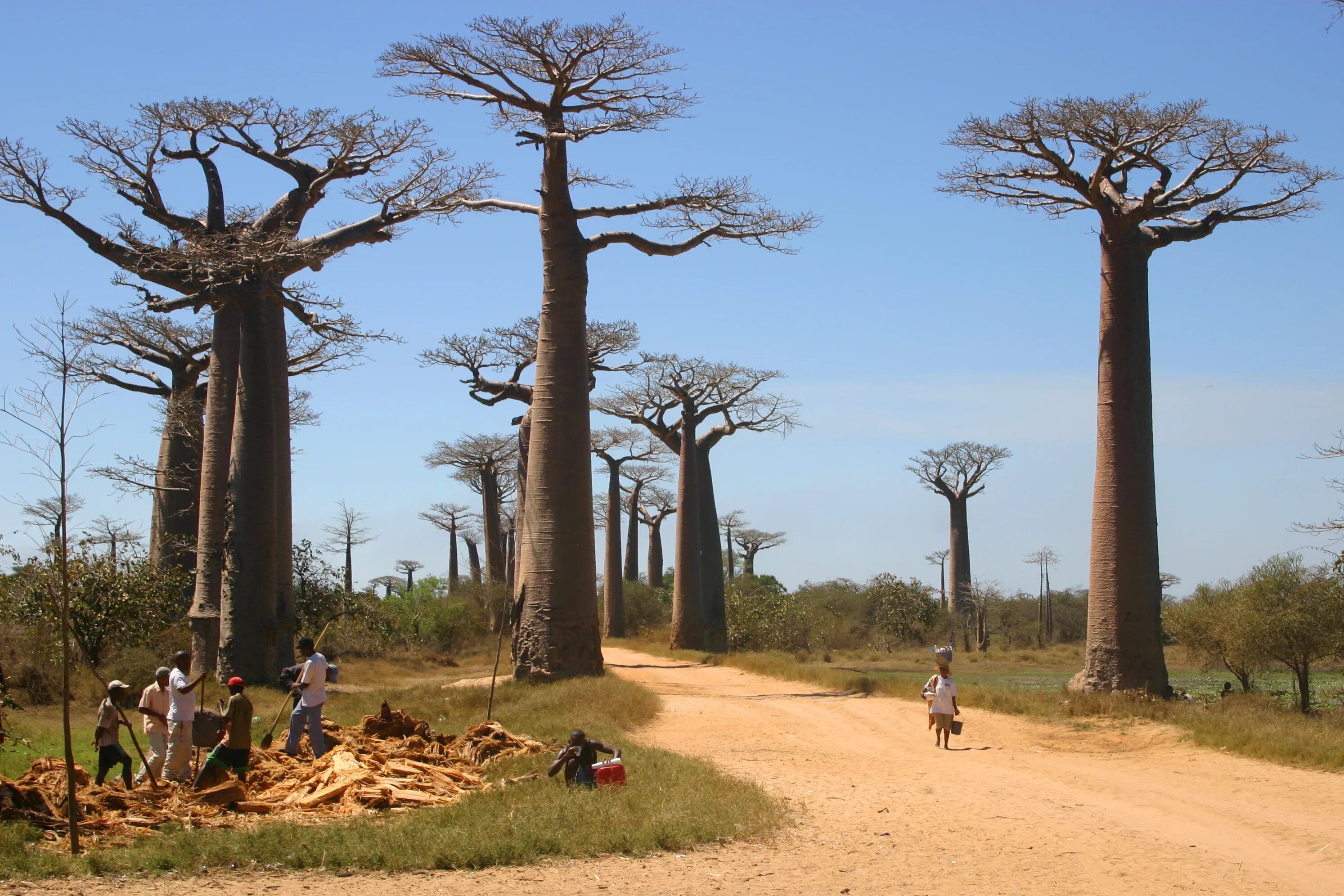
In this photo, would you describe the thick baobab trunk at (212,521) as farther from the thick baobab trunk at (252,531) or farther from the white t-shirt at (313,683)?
the white t-shirt at (313,683)

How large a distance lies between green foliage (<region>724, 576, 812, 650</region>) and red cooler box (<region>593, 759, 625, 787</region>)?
18.7 m

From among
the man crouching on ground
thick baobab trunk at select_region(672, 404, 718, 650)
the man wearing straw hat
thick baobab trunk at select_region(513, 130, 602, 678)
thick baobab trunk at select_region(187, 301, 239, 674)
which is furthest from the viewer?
thick baobab trunk at select_region(672, 404, 718, 650)

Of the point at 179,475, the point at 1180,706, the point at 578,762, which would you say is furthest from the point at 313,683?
the point at 179,475

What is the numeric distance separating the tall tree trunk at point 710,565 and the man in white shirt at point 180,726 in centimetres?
1562

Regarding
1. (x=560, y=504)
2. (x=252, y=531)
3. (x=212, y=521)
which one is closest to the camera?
(x=560, y=504)

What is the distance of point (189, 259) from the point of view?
44.7ft

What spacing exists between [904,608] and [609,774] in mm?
24656

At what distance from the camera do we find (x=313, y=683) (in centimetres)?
811

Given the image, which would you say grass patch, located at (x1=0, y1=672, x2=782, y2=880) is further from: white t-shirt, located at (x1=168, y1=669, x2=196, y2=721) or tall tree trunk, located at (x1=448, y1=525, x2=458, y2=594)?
tall tree trunk, located at (x1=448, y1=525, x2=458, y2=594)

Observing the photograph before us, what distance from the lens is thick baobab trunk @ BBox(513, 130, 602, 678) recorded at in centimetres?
1284

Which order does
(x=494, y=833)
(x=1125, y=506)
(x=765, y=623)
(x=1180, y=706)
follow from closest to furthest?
(x=494, y=833), (x=1180, y=706), (x=1125, y=506), (x=765, y=623)

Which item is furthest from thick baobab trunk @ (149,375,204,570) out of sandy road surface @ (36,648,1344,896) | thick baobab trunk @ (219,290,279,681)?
sandy road surface @ (36,648,1344,896)

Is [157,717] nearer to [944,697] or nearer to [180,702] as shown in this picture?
[180,702]

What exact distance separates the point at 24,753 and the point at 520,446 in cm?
1164
